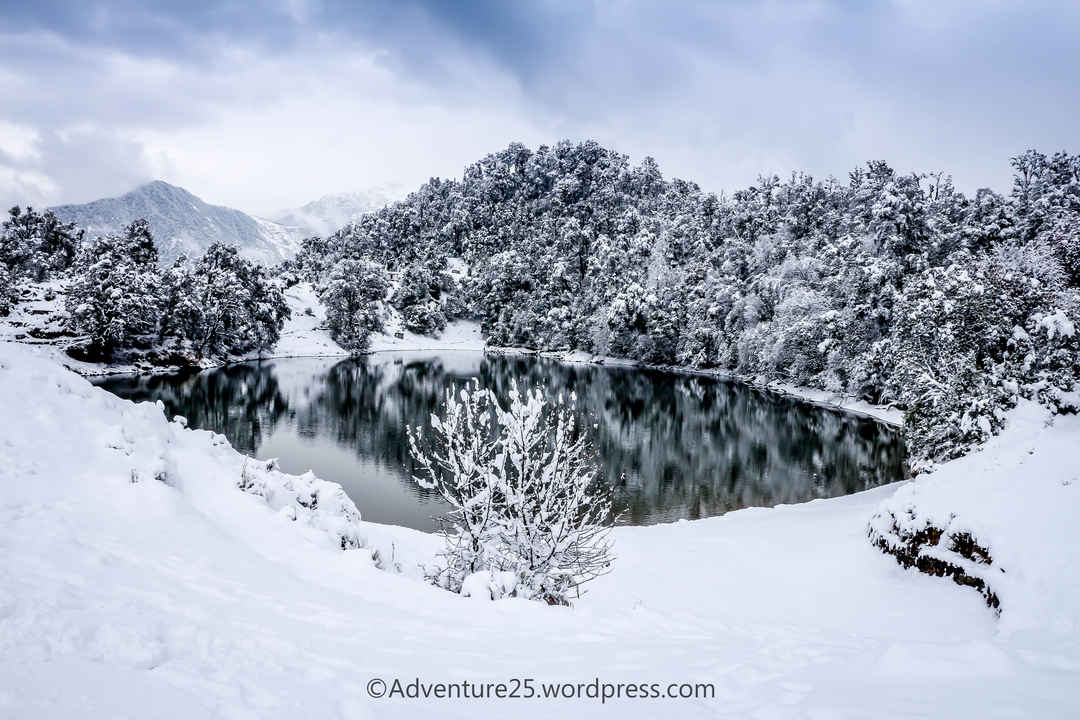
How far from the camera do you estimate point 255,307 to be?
243ft

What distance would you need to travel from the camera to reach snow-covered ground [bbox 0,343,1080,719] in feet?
15.4

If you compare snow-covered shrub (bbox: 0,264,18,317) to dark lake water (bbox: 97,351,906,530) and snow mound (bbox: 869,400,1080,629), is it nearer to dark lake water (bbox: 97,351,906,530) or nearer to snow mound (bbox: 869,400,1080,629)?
dark lake water (bbox: 97,351,906,530)

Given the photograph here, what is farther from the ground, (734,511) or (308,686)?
(308,686)

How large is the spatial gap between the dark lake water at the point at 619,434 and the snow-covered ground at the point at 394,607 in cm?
860

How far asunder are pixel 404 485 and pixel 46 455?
1449cm

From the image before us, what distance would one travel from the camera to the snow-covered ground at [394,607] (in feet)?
15.4

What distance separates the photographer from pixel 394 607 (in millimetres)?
7855


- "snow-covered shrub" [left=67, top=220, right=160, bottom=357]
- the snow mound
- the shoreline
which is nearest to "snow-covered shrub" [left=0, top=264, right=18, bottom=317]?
"snow-covered shrub" [left=67, top=220, right=160, bottom=357]

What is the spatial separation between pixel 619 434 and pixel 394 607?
28.6 metres

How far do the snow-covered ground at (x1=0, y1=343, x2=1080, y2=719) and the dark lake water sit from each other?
860 cm

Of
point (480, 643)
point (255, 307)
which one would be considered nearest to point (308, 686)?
point (480, 643)

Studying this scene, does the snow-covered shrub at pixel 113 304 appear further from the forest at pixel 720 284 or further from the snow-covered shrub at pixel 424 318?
the snow-covered shrub at pixel 424 318

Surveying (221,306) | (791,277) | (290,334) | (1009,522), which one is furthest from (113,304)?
(791,277)

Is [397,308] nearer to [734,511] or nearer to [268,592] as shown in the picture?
[734,511]
